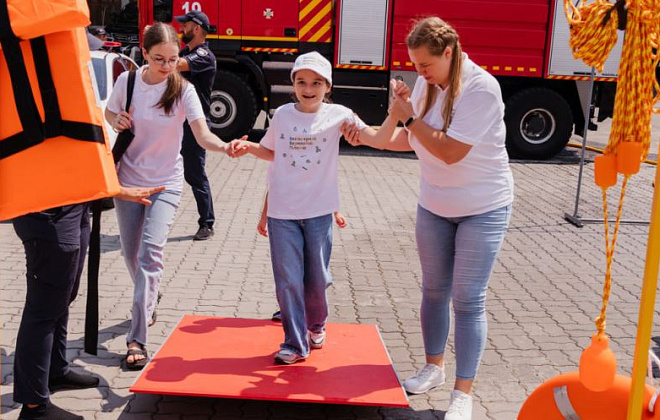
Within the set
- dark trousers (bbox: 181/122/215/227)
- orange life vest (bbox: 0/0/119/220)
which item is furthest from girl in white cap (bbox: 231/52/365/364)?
dark trousers (bbox: 181/122/215/227)

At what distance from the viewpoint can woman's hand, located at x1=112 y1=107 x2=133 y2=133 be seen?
450cm

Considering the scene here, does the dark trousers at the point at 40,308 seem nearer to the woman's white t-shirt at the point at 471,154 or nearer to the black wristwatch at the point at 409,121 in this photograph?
the black wristwatch at the point at 409,121

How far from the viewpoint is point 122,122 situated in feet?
14.8

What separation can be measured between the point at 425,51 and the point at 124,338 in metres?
2.70

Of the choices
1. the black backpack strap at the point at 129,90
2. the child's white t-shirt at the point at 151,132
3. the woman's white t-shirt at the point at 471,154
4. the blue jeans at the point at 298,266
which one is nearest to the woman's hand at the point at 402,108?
the woman's white t-shirt at the point at 471,154

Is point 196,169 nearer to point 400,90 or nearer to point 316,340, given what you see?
point 316,340

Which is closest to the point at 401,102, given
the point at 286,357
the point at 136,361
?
the point at 286,357

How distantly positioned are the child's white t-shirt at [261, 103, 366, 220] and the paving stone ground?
1047 millimetres

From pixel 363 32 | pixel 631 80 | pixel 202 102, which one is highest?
pixel 631 80

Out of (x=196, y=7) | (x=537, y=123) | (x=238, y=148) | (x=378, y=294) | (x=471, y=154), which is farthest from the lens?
(x=537, y=123)

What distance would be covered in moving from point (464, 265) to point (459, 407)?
70 cm

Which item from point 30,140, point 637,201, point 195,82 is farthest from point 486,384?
point 637,201

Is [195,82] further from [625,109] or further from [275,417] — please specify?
[625,109]

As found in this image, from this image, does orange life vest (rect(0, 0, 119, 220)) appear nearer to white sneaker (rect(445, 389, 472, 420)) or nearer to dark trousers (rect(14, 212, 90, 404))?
dark trousers (rect(14, 212, 90, 404))
